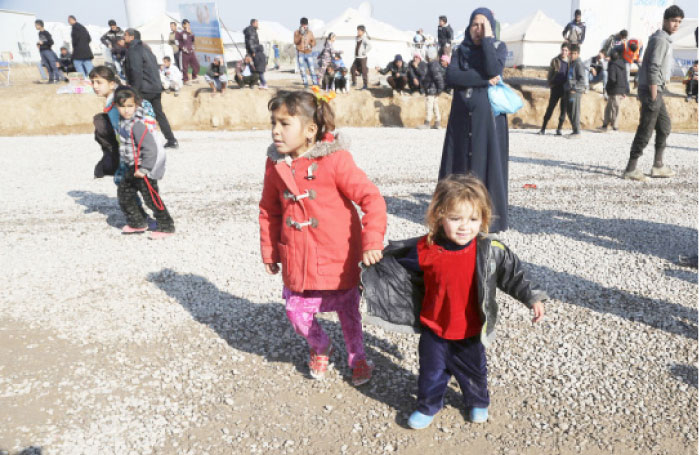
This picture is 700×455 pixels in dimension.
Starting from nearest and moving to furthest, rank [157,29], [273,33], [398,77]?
[398,77] → [157,29] → [273,33]

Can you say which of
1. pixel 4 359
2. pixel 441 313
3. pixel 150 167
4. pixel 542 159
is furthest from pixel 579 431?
pixel 542 159

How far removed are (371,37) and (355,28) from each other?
1133mm

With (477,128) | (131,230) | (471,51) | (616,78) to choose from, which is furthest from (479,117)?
(616,78)

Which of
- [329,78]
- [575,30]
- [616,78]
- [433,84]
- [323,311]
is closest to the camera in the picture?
[323,311]

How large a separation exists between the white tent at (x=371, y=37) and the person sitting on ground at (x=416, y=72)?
409 inches

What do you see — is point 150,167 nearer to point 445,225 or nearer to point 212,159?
point 445,225

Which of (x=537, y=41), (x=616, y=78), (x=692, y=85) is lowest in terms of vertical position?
(x=692, y=85)

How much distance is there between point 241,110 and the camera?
15398mm

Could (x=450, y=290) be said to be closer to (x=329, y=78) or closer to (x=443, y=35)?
(x=329, y=78)

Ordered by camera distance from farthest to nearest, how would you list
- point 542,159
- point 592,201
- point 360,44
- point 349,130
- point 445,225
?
1. point 360,44
2. point 349,130
3. point 542,159
4. point 592,201
5. point 445,225

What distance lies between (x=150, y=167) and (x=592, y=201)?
547 cm

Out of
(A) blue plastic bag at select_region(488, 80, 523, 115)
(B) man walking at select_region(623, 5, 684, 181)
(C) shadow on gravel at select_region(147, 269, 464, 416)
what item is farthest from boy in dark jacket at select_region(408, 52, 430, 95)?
(C) shadow on gravel at select_region(147, 269, 464, 416)

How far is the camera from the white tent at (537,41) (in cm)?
2375

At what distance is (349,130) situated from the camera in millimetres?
14117
